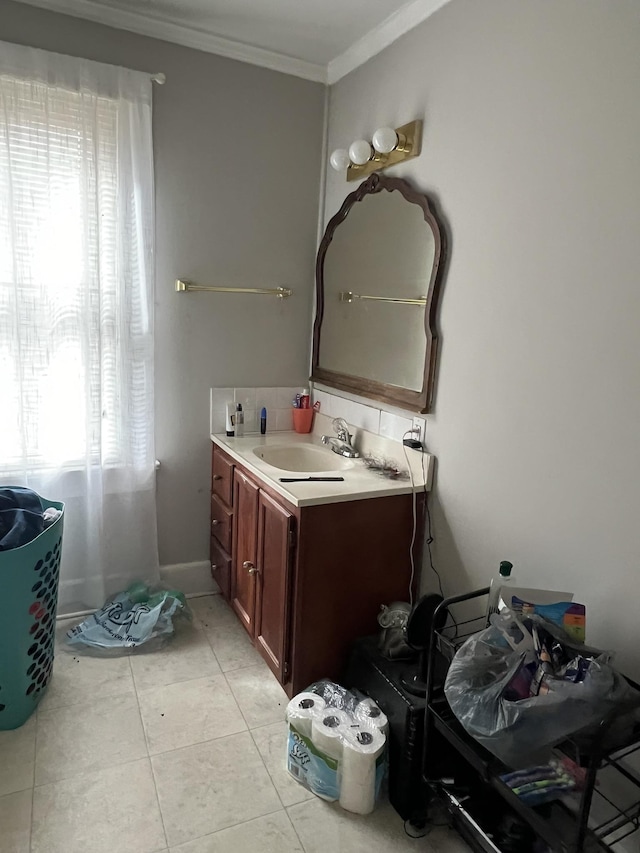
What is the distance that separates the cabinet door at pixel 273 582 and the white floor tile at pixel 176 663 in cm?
26

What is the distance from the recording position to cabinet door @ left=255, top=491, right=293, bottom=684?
1891 mm

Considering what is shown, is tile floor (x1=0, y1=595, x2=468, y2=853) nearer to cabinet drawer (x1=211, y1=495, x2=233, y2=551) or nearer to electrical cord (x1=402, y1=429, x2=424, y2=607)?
cabinet drawer (x1=211, y1=495, x2=233, y2=551)

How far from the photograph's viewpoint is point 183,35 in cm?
231

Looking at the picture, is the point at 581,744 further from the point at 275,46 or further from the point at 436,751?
the point at 275,46

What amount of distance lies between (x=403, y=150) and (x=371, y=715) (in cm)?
193

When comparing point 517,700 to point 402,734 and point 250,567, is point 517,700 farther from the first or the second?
point 250,567

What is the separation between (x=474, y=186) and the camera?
5.91ft

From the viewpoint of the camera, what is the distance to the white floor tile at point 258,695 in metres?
1.96

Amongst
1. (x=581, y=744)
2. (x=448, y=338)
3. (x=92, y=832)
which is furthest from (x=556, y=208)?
(x=92, y=832)

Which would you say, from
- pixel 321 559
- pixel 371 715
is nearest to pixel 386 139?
pixel 321 559

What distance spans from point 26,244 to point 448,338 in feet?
5.31

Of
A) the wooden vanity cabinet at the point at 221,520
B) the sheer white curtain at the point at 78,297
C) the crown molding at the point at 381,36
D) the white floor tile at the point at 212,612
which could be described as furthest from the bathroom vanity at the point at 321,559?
the crown molding at the point at 381,36

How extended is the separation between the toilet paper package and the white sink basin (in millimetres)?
991

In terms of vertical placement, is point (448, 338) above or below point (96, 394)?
above
